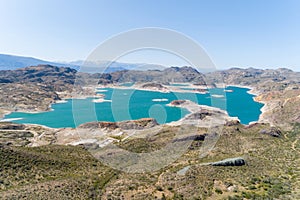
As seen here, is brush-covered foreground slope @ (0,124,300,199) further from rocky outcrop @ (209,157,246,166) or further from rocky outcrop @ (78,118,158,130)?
rocky outcrop @ (78,118,158,130)

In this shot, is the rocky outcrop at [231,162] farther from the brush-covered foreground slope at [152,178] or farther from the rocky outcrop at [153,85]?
the rocky outcrop at [153,85]

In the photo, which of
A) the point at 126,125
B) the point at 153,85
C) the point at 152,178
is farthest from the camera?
the point at 153,85

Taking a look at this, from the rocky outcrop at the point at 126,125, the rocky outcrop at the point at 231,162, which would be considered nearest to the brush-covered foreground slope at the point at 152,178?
the rocky outcrop at the point at 231,162

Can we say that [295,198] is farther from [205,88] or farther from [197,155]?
[205,88]

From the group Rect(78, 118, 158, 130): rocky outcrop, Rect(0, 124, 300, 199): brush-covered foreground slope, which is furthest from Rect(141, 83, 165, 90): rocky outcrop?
Rect(0, 124, 300, 199): brush-covered foreground slope

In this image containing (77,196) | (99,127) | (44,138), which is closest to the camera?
(77,196)

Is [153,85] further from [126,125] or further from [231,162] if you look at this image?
[231,162]

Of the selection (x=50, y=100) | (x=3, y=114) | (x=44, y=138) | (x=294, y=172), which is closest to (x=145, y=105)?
(x=50, y=100)

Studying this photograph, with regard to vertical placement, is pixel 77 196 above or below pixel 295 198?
below

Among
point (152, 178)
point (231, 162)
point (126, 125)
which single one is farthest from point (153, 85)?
point (152, 178)
